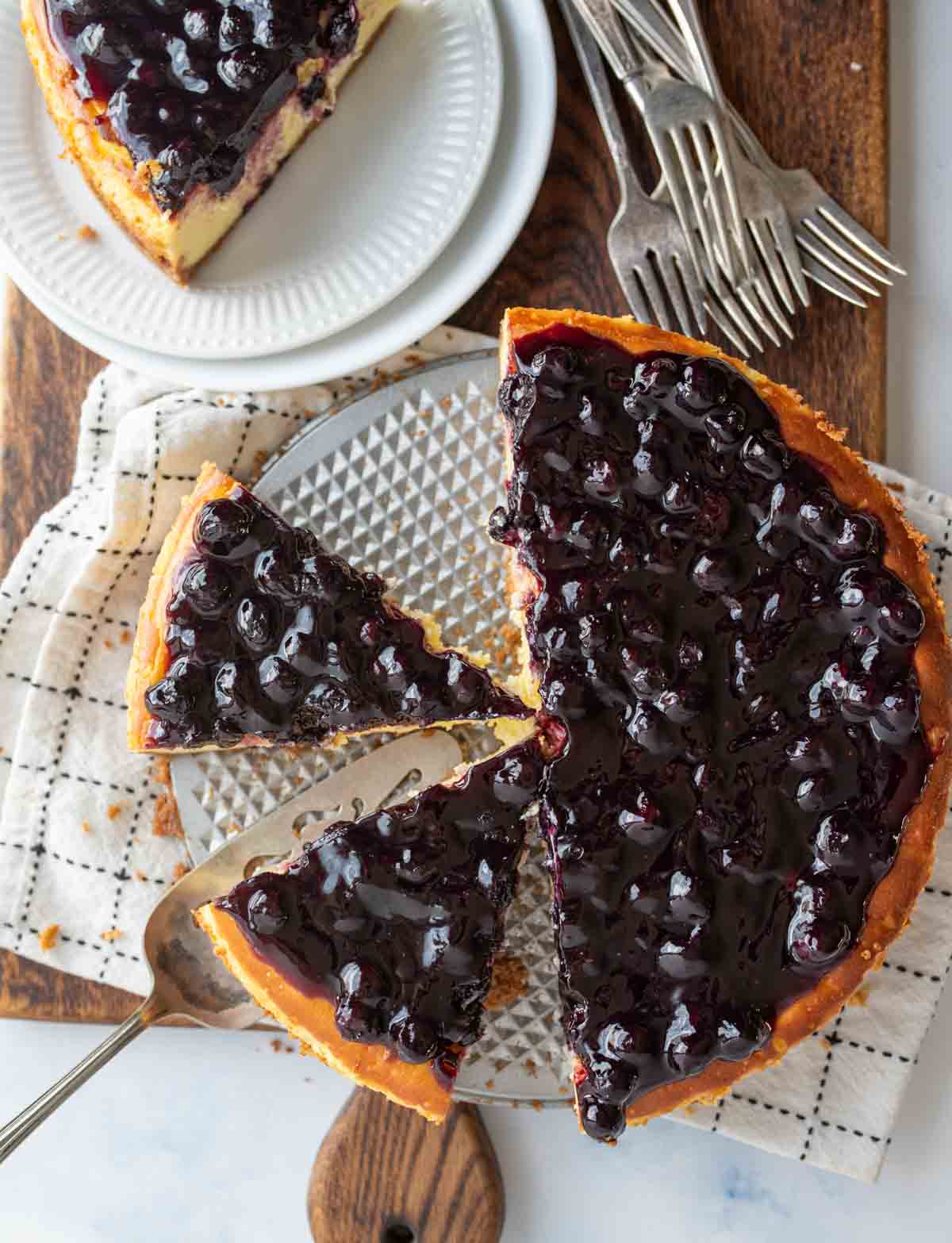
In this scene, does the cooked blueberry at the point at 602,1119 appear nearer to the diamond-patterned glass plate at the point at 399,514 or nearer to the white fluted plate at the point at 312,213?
the diamond-patterned glass plate at the point at 399,514

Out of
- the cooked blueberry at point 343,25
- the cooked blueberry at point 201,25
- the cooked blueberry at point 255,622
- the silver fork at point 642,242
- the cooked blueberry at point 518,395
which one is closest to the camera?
the cooked blueberry at point 518,395

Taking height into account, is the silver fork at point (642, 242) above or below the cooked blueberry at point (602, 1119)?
above

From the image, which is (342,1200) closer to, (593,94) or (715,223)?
(715,223)

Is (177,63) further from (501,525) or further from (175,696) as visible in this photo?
(175,696)

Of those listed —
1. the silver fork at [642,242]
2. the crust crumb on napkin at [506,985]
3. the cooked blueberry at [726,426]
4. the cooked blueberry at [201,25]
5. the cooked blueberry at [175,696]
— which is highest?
the cooked blueberry at [201,25]

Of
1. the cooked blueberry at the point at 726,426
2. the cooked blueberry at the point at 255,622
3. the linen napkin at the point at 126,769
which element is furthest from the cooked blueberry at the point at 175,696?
the cooked blueberry at the point at 726,426

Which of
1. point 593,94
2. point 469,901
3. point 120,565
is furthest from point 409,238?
point 469,901

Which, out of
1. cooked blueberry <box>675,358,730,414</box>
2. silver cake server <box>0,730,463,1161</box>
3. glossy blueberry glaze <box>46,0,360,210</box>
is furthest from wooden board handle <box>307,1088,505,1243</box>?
glossy blueberry glaze <box>46,0,360,210</box>
